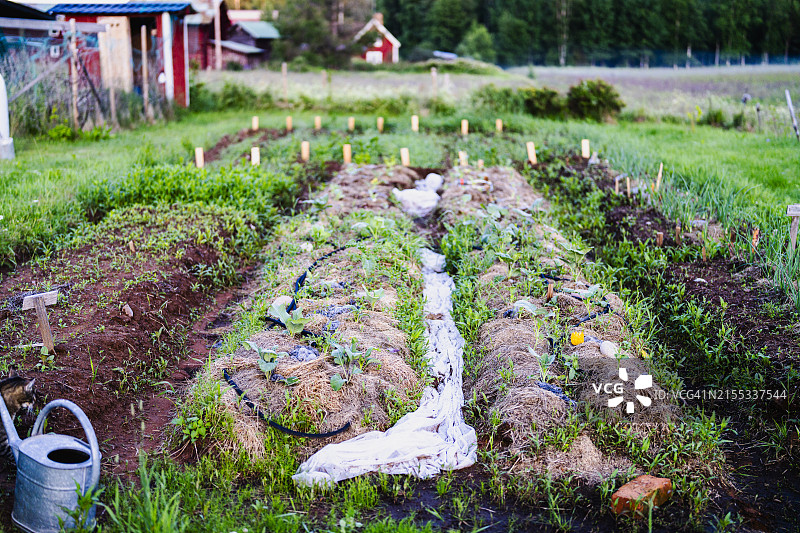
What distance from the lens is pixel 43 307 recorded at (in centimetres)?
392

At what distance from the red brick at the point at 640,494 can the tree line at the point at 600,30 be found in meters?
21.8

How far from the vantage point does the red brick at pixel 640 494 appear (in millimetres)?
3139

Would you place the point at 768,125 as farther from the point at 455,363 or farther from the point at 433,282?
the point at 455,363

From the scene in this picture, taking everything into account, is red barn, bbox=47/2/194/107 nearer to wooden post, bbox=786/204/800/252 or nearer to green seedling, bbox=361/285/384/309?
green seedling, bbox=361/285/384/309

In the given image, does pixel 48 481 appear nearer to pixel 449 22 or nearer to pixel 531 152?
pixel 531 152

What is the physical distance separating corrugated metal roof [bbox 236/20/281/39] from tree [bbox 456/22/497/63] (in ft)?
30.8

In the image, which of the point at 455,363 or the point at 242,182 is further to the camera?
the point at 242,182

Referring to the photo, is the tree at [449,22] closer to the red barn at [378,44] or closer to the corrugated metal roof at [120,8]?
the red barn at [378,44]

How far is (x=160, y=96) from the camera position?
48.3ft

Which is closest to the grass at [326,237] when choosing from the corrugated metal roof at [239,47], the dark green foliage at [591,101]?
the dark green foliage at [591,101]

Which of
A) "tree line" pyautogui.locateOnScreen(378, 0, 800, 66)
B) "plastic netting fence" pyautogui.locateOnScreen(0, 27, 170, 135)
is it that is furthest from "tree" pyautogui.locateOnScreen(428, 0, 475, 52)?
"plastic netting fence" pyautogui.locateOnScreen(0, 27, 170, 135)

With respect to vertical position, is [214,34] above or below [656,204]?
above

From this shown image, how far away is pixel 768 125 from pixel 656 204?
7290 millimetres

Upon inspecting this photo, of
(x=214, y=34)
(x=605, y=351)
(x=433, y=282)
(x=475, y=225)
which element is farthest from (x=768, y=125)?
(x=214, y=34)
